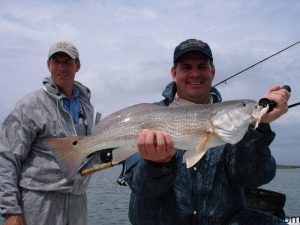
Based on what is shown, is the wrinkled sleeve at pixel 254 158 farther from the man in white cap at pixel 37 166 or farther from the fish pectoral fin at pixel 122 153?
the man in white cap at pixel 37 166

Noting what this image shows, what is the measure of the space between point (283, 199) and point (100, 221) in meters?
13.0

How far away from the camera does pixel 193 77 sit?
15.6 ft

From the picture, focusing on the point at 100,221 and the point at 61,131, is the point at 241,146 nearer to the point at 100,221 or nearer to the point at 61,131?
the point at 61,131

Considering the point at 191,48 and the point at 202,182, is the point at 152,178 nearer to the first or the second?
the point at 202,182

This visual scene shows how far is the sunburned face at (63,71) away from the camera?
588 cm

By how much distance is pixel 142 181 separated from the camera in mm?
4141

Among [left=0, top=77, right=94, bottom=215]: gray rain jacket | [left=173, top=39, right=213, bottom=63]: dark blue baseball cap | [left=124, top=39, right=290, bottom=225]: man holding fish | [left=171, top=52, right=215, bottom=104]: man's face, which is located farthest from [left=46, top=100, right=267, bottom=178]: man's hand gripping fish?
[left=0, top=77, right=94, bottom=215]: gray rain jacket

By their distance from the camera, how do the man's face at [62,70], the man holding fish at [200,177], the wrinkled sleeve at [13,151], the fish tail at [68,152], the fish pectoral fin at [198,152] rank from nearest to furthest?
the fish pectoral fin at [198,152]
the man holding fish at [200,177]
the fish tail at [68,152]
the wrinkled sleeve at [13,151]
the man's face at [62,70]

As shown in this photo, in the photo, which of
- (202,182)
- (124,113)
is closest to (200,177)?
(202,182)

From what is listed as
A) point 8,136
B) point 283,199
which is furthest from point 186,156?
point 283,199

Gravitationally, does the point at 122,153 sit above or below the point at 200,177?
above

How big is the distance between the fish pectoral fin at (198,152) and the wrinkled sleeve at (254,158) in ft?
1.25

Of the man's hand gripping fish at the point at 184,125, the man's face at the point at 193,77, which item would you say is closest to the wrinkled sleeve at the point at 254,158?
the man's hand gripping fish at the point at 184,125

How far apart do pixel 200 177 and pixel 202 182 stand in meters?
0.05
